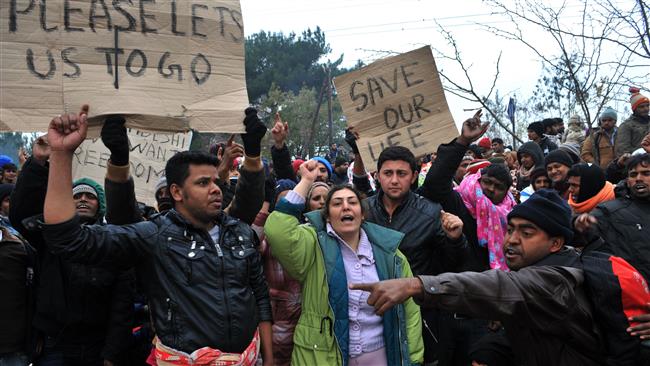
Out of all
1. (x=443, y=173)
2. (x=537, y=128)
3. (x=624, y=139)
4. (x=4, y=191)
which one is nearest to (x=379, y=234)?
(x=443, y=173)

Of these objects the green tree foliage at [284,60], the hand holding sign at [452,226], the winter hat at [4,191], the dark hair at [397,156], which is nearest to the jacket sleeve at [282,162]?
the dark hair at [397,156]

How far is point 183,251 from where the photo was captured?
2992mm

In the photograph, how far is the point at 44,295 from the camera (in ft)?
11.1

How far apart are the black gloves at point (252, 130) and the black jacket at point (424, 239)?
1108mm

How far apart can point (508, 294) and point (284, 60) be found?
41924mm

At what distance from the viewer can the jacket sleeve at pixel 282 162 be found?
187 inches

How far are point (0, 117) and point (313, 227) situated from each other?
179 cm

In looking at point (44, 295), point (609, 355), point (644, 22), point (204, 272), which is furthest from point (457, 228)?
point (644, 22)

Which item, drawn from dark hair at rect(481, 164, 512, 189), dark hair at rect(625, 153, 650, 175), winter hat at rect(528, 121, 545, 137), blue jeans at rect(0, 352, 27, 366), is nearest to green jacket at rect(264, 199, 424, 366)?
blue jeans at rect(0, 352, 27, 366)

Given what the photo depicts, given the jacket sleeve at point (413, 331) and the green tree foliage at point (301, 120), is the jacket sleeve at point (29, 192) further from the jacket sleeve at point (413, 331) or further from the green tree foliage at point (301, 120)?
the green tree foliage at point (301, 120)

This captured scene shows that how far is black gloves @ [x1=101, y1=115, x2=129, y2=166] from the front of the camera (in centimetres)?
304

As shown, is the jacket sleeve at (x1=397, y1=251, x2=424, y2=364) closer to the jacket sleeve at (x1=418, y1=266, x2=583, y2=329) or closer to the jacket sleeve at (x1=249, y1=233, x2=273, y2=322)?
the jacket sleeve at (x1=249, y1=233, x2=273, y2=322)

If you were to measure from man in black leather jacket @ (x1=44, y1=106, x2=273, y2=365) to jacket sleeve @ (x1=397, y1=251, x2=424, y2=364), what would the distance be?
34.4 inches

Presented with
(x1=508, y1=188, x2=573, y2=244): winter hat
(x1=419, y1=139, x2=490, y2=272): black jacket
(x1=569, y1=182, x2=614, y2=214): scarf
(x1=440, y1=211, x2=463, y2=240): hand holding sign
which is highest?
(x1=419, y1=139, x2=490, y2=272): black jacket
